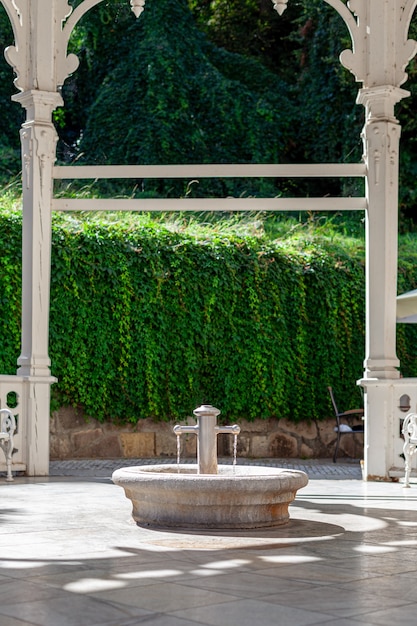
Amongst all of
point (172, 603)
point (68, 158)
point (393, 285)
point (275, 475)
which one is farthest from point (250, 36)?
point (172, 603)

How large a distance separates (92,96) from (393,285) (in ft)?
42.7

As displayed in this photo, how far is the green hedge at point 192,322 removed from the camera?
12.2 meters

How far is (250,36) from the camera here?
930 inches

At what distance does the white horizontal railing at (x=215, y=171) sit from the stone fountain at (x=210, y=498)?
426 centimetres

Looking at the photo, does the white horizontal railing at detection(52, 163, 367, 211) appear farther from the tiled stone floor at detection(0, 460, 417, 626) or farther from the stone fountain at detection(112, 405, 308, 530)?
the stone fountain at detection(112, 405, 308, 530)

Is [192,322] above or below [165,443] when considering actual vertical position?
above

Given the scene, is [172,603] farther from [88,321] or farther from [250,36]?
[250,36]

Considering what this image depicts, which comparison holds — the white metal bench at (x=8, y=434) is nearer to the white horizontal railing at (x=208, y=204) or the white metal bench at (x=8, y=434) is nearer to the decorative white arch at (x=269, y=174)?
the decorative white arch at (x=269, y=174)

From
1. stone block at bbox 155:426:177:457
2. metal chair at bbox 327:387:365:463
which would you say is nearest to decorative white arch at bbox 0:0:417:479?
metal chair at bbox 327:387:365:463

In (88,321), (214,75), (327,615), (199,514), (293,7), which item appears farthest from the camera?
(293,7)

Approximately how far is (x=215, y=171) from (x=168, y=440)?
4391 mm

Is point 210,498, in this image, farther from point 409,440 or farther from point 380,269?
point 380,269

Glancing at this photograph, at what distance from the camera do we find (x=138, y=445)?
41.6 ft

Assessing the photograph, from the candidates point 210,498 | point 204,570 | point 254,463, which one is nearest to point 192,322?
point 254,463
